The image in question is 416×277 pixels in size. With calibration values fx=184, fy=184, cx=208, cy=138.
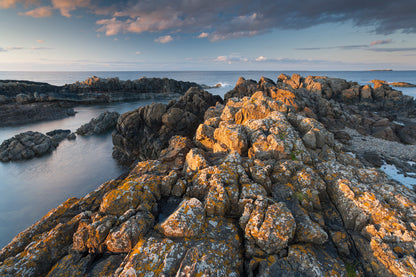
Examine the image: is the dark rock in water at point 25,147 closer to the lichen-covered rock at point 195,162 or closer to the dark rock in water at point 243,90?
the dark rock in water at point 243,90

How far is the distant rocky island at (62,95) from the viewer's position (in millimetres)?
63438

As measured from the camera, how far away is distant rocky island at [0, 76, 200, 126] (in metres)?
63.4

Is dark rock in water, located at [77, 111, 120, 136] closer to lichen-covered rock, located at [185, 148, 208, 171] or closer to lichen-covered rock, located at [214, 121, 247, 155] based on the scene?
lichen-covered rock, located at [214, 121, 247, 155]

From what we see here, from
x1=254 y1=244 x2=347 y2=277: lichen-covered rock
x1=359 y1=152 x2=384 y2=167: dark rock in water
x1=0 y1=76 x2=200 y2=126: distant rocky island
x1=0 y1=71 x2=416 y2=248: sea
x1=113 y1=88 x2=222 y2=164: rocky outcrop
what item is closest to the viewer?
x1=254 y1=244 x2=347 y2=277: lichen-covered rock

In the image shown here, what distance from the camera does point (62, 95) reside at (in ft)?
290

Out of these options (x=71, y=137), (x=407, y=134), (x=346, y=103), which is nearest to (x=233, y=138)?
(x=407, y=134)

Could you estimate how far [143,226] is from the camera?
708cm

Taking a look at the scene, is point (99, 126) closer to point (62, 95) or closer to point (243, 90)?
point (243, 90)

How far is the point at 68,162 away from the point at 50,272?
34.0 metres

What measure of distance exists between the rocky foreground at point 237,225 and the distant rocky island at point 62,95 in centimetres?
7378

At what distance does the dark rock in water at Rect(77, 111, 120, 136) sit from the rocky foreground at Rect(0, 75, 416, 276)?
4640cm

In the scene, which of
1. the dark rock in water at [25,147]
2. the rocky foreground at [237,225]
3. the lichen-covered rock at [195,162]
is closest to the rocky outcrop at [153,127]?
the dark rock in water at [25,147]

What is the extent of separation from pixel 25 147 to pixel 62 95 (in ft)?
219

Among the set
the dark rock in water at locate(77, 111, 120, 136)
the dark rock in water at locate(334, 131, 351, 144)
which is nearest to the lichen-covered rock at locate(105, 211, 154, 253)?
the dark rock in water at locate(334, 131, 351, 144)
